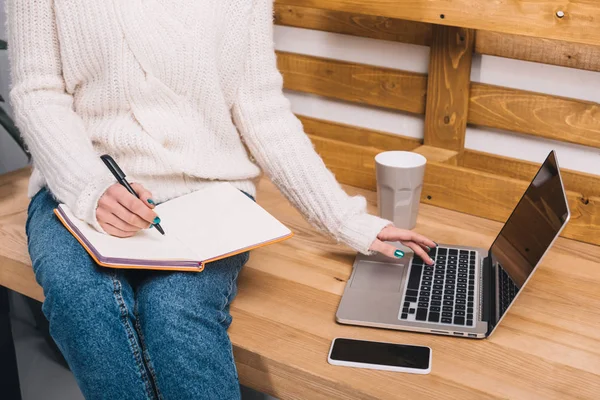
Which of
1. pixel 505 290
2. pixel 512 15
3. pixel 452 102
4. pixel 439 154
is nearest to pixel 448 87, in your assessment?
pixel 452 102

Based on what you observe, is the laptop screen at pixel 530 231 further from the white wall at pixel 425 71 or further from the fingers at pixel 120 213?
the fingers at pixel 120 213

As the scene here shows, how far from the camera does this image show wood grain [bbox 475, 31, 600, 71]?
4.56 feet

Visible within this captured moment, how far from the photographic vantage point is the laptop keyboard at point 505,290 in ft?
3.65

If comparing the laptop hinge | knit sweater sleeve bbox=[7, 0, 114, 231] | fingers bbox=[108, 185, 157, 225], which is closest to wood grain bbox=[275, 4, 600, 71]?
→ the laptop hinge

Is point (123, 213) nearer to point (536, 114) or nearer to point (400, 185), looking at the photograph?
point (400, 185)

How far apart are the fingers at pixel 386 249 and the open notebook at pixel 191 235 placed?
0.62 ft

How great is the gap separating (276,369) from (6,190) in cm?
92

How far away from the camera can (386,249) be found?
1.26 m

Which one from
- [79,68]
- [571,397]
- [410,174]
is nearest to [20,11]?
[79,68]

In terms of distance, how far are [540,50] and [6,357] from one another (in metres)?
1.27

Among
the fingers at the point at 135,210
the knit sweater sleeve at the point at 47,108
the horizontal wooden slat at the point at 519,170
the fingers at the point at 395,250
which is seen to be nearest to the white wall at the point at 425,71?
the horizontal wooden slat at the point at 519,170

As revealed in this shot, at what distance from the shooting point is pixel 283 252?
56.4 inches

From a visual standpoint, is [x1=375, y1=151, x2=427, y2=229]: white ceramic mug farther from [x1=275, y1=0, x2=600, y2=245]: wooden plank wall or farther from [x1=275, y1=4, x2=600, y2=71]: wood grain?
[x1=275, y1=4, x2=600, y2=71]: wood grain

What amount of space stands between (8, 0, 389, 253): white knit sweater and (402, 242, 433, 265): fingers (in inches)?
2.5
